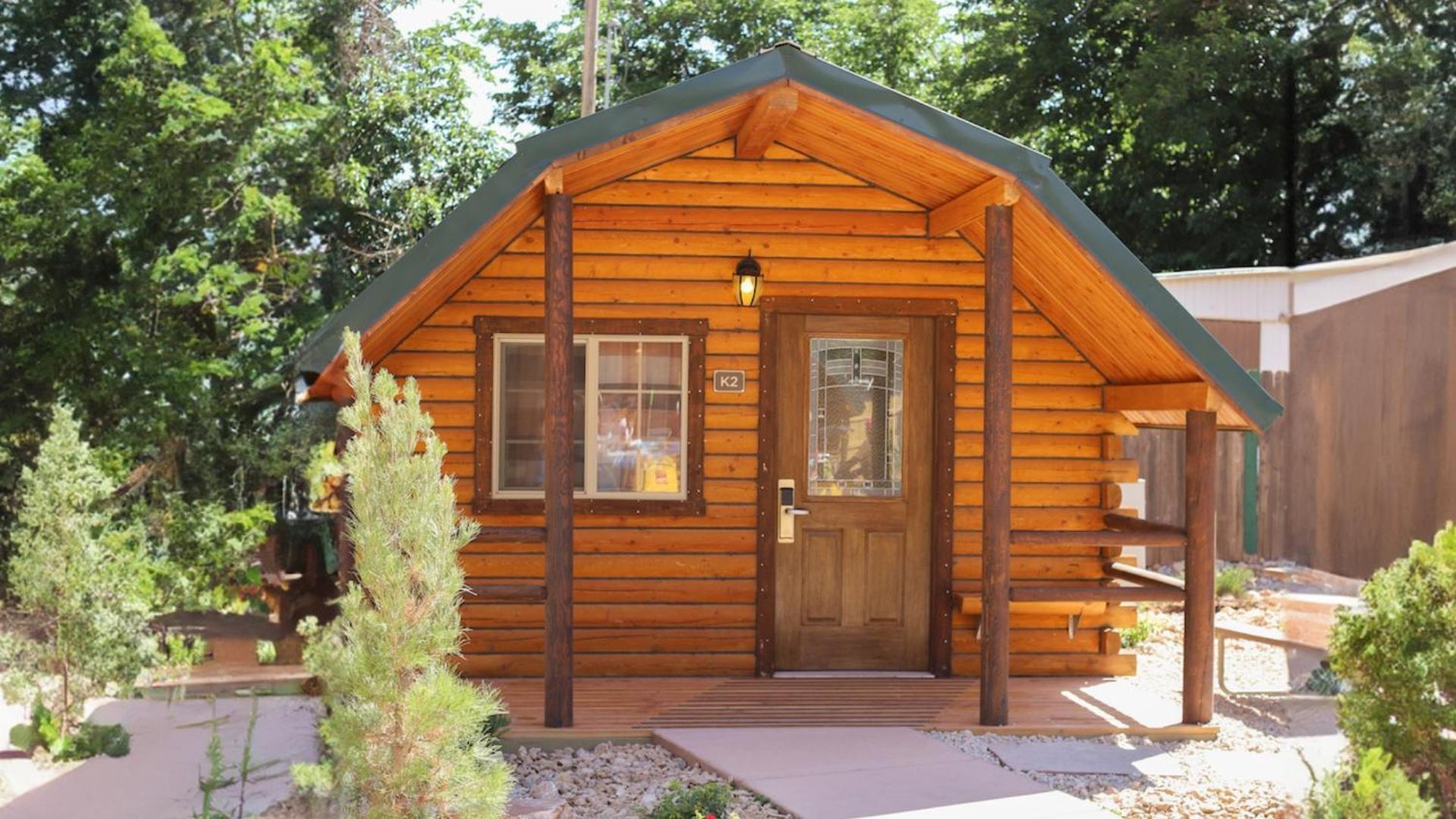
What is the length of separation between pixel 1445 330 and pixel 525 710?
9016 millimetres

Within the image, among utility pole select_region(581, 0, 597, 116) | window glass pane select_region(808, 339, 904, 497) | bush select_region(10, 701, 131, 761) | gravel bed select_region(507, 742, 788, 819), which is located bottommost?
bush select_region(10, 701, 131, 761)

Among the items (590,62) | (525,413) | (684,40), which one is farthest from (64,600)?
(684,40)

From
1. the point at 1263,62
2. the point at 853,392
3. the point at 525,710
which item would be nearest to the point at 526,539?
the point at 525,710

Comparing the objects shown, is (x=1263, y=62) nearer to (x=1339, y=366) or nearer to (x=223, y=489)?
(x=1339, y=366)

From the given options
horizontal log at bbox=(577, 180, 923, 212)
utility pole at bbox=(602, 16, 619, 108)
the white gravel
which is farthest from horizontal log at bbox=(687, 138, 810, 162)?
utility pole at bbox=(602, 16, 619, 108)

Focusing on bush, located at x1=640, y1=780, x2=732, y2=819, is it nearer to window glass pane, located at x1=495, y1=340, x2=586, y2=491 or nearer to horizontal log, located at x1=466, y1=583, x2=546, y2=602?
horizontal log, located at x1=466, y1=583, x2=546, y2=602

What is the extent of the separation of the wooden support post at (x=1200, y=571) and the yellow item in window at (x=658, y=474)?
115 inches

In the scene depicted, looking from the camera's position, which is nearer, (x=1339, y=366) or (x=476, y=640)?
(x=476, y=640)

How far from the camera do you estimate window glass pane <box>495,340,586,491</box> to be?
8.30 m

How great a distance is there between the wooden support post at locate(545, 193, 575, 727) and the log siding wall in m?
1.39

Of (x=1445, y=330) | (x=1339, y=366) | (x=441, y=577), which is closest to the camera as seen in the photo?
(x=441, y=577)

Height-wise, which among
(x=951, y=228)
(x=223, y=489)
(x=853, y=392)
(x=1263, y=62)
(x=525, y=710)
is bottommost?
(x=525, y=710)

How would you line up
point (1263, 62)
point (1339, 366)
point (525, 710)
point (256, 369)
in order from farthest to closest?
point (1263, 62) < point (256, 369) < point (1339, 366) < point (525, 710)

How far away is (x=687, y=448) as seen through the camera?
27.5ft
